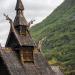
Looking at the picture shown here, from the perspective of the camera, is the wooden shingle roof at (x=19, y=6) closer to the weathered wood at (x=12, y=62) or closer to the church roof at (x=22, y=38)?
the church roof at (x=22, y=38)

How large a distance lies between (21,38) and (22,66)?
3.46m

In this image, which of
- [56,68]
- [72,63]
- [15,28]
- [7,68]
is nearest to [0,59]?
[7,68]

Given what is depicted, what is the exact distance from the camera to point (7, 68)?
44906 mm

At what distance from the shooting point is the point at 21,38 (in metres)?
48.1

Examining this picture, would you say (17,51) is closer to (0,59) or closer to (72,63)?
(0,59)

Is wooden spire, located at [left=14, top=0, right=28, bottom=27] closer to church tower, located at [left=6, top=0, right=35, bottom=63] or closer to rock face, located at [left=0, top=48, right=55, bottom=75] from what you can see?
church tower, located at [left=6, top=0, right=35, bottom=63]

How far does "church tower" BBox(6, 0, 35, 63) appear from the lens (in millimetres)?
47594

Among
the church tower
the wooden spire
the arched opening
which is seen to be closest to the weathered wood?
the arched opening

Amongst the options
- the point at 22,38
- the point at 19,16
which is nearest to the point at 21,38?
the point at 22,38

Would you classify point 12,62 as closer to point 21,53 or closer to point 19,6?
point 21,53

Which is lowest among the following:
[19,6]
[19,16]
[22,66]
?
[22,66]

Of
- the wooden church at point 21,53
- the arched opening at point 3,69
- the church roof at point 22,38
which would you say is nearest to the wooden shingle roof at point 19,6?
the wooden church at point 21,53

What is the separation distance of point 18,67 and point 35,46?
4.38m

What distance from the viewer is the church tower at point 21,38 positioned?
47.6m
